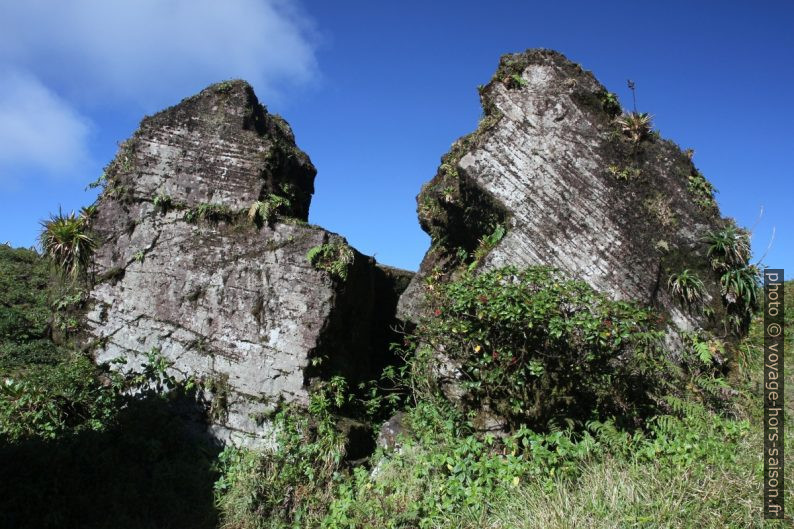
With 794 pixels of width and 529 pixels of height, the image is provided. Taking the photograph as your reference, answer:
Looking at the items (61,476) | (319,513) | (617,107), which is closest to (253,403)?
(319,513)

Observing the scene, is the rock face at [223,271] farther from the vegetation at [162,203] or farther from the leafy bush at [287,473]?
the leafy bush at [287,473]

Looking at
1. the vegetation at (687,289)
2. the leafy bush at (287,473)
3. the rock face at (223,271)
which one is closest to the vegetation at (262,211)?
the rock face at (223,271)

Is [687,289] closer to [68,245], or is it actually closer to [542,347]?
[542,347]

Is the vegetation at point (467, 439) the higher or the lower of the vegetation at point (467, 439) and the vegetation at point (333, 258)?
the lower

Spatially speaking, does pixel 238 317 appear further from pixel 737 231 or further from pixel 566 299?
pixel 737 231

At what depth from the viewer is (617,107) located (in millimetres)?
9633

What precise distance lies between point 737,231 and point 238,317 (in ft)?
26.6

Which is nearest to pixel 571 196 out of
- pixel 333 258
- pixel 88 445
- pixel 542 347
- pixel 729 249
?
pixel 729 249

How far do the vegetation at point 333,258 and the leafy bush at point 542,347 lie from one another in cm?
195

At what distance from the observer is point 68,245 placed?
29.0 ft

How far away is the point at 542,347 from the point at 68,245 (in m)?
7.71

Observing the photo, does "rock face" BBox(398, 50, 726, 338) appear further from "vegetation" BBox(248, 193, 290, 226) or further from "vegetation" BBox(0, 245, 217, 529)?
"vegetation" BBox(0, 245, 217, 529)

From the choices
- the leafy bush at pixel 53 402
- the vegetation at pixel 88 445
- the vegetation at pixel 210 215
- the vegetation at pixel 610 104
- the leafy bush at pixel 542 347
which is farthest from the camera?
the vegetation at pixel 610 104

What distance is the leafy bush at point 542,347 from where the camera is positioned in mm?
6523
